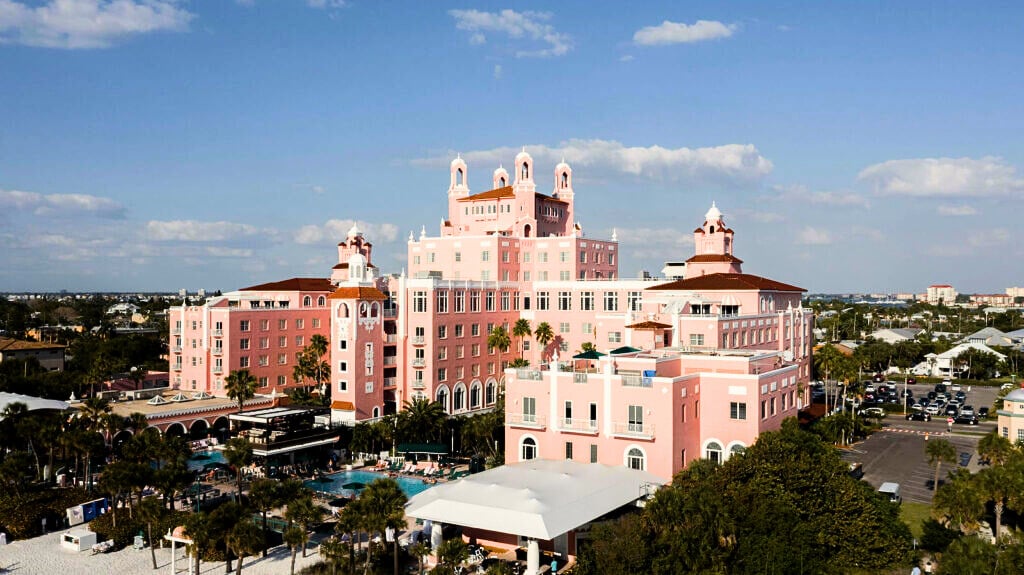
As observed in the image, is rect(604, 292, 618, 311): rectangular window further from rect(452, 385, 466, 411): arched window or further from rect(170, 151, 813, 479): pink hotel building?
rect(452, 385, 466, 411): arched window

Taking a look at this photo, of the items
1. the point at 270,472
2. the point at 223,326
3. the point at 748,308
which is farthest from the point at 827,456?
the point at 223,326

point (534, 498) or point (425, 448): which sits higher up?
point (534, 498)

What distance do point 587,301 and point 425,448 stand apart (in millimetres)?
26981

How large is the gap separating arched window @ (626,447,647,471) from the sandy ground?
16.5 m

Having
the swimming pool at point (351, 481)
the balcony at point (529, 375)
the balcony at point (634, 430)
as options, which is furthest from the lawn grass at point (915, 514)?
the swimming pool at point (351, 481)

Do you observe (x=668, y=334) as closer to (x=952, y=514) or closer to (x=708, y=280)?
(x=708, y=280)

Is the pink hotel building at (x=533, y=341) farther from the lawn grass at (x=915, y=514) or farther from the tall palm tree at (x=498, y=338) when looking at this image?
the lawn grass at (x=915, y=514)

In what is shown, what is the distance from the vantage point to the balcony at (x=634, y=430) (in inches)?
1635

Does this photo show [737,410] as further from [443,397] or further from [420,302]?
[443,397]

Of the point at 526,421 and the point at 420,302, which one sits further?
the point at 420,302

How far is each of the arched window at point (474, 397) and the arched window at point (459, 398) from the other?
1.03 meters

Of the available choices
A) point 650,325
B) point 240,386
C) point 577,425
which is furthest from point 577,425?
point 240,386

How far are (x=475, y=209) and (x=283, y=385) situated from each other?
27.4 metres

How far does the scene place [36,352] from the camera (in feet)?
317
